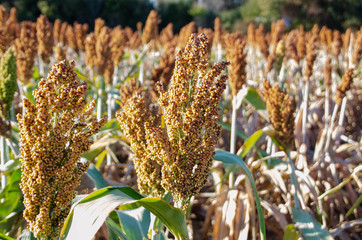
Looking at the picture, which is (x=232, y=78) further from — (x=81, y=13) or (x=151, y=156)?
(x=81, y=13)

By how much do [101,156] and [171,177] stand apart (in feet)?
4.61

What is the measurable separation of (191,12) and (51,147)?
28.1m

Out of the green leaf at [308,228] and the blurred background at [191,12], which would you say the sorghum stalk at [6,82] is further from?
the blurred background at [191,12]

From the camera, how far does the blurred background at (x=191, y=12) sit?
69.8 feet

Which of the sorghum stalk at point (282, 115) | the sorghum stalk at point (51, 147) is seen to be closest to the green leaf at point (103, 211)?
the sorghum stalk at point (51, 147)

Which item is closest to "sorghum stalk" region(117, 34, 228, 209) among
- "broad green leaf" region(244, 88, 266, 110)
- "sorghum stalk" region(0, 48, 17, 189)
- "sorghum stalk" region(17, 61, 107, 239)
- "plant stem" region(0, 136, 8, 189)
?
"sorghum stalk" region(17, 61, 107, 239)

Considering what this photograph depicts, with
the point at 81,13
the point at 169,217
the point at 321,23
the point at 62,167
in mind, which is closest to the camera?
the point at 62,167

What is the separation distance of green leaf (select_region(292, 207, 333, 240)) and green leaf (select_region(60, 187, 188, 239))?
2.91 ft

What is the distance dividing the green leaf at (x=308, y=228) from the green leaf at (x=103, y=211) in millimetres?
887

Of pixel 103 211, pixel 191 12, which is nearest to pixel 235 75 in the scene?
pixel 103 211

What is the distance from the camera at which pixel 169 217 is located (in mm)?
1255

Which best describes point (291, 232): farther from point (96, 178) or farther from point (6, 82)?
point (6, 82)

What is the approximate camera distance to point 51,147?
1.14 metres

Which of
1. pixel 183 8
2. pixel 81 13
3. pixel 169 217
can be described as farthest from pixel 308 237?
pixel 183 8
